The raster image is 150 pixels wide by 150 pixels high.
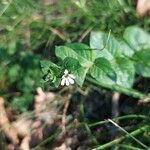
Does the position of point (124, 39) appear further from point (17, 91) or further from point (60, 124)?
point (17, 91)

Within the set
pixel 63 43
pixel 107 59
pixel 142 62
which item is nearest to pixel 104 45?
pixel 107 59

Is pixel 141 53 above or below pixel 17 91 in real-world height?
above

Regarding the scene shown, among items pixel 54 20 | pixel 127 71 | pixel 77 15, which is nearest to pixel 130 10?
pixel 77 15

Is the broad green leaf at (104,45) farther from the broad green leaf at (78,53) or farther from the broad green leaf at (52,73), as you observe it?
the broad green leaf at (52,73)

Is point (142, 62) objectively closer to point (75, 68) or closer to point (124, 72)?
point (124, 72)

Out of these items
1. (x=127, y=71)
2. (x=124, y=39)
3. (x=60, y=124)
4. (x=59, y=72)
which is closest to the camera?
(x=59, y=72)
